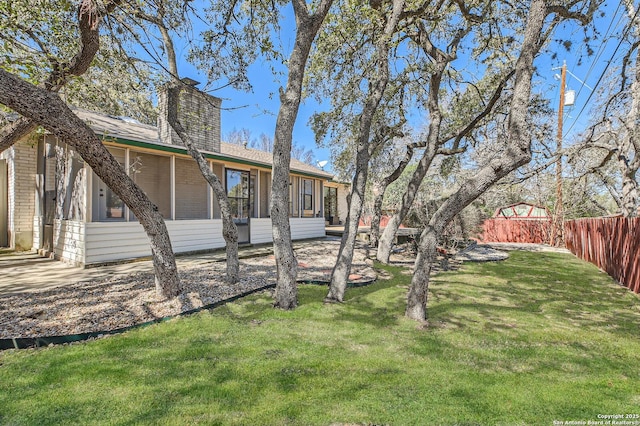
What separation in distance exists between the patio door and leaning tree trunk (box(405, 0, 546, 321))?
864cm

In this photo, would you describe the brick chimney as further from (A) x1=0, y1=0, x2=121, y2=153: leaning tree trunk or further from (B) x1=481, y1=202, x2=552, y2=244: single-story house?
(B) x1=481, y1=202, x2=552, y2=244: single-story house

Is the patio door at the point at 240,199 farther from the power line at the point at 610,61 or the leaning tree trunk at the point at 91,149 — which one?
the power line at the point at 610,61

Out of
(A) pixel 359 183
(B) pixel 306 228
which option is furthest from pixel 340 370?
(B) pixel 306 228

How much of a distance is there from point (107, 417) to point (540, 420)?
10.3 ft

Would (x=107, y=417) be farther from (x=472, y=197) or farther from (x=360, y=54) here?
(x=360, y=54)

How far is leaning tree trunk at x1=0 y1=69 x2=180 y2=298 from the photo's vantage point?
10.9ft

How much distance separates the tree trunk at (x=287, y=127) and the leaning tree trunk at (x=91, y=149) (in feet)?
5.85

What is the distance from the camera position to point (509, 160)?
400cm

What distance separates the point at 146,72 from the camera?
6438 millimetres

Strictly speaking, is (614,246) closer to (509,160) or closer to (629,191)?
(629,191)

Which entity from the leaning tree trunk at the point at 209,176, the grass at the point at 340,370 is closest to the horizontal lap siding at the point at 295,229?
the leaning tree trunk at the point at 209,176

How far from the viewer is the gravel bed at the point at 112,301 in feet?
13.3

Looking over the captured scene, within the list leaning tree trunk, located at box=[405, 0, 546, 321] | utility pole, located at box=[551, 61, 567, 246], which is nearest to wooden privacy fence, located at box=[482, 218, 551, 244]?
utility pole, located at box=[551, 61, 567, 246]

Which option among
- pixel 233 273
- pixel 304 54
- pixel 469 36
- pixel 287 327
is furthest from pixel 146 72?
pixel 469 36
